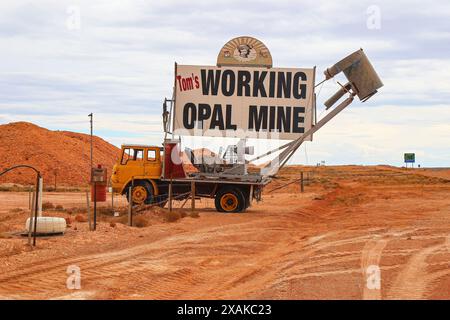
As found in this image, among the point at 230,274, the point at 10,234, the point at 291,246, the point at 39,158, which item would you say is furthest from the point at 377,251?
the point at 39,158

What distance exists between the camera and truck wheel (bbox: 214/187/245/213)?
30.0 meters

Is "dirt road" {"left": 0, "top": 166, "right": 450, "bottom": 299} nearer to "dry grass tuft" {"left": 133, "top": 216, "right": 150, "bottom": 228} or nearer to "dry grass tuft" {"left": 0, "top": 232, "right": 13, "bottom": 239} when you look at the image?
"dry grass tuft" {"left": 133, "top": 216, "right": 150, "bottom": 228}

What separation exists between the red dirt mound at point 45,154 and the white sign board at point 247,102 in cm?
5429

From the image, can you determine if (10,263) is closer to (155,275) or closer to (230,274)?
(155,275)

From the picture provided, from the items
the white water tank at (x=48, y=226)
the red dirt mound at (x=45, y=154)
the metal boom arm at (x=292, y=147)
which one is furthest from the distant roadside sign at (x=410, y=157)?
the white water tank at (x=48, y=226)

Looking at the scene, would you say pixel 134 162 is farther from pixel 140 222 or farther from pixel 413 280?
pixel 413 280

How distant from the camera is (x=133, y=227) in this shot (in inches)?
890

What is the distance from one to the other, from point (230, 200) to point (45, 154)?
2735 inches

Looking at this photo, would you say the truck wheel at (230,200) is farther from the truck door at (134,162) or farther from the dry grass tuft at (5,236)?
the dry grass tuft at (5,236)

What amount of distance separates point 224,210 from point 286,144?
12.2ft

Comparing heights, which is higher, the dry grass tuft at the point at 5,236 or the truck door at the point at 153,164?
the truck door at the point at 153,164

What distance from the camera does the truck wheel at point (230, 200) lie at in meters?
30.0

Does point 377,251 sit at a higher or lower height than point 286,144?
lower
